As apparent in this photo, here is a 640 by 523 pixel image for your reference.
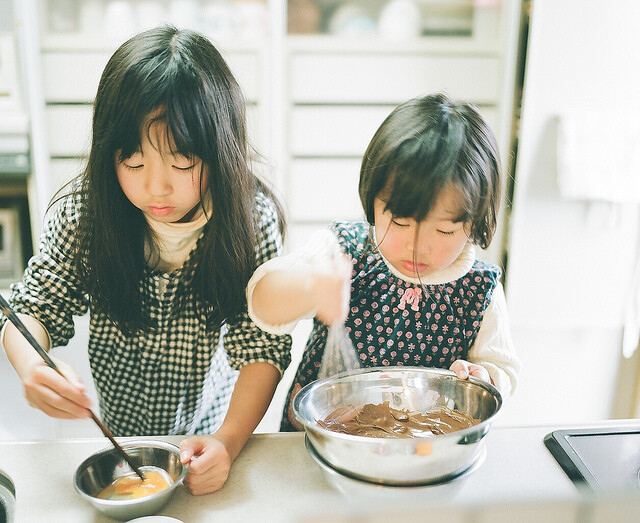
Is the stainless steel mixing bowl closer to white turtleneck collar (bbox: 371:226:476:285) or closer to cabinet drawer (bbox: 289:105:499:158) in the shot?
white turtleneck collar (bbox: 371:226:476:285)

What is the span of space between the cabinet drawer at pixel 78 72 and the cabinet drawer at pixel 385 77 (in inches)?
7.5

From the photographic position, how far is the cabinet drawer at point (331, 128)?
2545 millimetres

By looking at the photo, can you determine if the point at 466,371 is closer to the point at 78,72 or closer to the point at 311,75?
the point at 311,75

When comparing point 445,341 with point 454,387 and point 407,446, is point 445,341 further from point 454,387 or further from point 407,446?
point 407,446

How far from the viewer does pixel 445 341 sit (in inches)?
45.4

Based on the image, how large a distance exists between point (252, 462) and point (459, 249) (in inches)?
18.9

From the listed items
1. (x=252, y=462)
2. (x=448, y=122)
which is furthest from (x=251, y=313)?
(x=448, y=122)

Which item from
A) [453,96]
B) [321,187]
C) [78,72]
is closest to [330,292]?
[453,96]

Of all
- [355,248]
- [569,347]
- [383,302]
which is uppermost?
[355,248]

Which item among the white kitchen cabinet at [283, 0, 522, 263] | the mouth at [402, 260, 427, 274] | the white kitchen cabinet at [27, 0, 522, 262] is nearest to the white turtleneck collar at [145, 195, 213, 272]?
the mouth at [402, 260, 427, 274]

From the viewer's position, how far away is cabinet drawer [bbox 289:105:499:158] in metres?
2.54

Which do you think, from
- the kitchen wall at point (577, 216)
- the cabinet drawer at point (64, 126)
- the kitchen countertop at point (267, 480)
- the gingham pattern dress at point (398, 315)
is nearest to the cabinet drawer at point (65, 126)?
the cabinet drawer at point (64, 126)

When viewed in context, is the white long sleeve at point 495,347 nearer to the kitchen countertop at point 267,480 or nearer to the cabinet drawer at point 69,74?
the kitchen countertop at point 267,480

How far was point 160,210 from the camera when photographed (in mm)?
943
